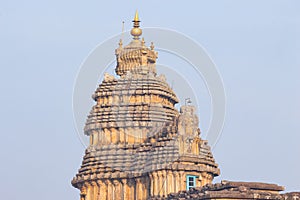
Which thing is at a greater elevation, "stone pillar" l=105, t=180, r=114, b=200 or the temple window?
"stone pillar" l=105, t=180, r=114, b=200

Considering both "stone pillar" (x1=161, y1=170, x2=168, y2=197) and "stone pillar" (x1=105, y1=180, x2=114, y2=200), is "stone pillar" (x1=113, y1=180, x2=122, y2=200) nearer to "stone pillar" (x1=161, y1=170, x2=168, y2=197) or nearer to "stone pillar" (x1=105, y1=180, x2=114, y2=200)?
"stone pillar" (x1=105, y1=180, x2=114, y2=200)

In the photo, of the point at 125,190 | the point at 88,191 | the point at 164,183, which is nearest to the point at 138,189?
the point at 125,190

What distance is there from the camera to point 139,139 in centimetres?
8650

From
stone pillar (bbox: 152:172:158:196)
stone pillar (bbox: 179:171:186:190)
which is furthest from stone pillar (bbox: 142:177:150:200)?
stone pillar (bbox: 179:171:186:190)

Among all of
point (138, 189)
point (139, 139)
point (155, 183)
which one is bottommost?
point (155, 183)

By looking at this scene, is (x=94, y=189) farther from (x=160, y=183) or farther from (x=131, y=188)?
(x=160, y=183)

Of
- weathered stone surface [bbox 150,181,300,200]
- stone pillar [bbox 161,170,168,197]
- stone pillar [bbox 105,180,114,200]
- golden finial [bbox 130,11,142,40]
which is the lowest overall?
weathered stone surface [bbox 150,181,300,200]

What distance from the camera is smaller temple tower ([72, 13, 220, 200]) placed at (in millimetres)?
80875

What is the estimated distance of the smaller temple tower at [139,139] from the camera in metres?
80.9

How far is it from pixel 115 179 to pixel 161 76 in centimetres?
1106

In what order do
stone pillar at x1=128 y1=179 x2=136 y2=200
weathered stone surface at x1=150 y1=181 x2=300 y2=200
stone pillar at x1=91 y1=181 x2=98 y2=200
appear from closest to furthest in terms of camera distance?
weathered stone surface at x1=150 y1=181 x2=300 y2=200 → stone pillar at x1=128 y1=179 x2=136 y2=200 → stone pillar at x1=91 y1=181 x2=98 y2=200

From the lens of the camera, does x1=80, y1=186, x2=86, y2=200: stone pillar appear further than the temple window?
Yes

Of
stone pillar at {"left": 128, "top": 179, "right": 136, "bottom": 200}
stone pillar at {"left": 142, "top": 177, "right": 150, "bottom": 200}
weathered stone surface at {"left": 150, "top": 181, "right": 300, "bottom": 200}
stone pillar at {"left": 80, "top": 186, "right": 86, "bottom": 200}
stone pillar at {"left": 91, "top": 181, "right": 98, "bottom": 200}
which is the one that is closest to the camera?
weathered stone surface at {"left": 150, "top": 181, "right": 300, "bottom": 200}

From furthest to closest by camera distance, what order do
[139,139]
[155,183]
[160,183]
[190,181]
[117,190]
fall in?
[139,139], [117,190], [190,181], [155,183], [160,183]
